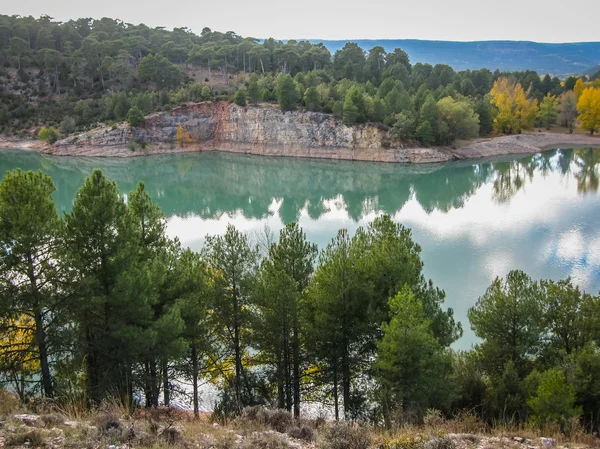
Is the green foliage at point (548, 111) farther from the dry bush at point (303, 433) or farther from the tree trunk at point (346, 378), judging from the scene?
the dry bush at point (303, 433)

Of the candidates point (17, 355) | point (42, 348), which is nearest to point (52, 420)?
point (42, 348)

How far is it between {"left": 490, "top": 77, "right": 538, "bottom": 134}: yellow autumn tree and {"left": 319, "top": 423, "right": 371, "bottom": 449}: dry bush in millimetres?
72642

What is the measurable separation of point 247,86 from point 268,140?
11.2m

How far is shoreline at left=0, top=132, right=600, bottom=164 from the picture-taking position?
6066 centimetres

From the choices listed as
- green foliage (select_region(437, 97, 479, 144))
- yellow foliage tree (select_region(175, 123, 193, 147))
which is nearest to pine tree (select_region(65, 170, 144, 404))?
green foliage (select_region(437, 97, 479, 144))

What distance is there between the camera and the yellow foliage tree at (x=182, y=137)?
70.6 metres

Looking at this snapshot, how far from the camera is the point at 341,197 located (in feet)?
145

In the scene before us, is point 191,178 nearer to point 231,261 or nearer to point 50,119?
point 50,119

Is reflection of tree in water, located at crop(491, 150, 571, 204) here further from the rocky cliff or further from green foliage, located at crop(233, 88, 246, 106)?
green foliage, located at crop(233, 88, 246, 106)

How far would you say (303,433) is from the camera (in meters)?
7.93

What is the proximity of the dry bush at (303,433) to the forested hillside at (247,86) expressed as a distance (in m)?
54.8

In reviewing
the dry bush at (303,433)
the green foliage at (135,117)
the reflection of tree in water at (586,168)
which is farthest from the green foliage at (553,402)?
the green foliage at (135,117)

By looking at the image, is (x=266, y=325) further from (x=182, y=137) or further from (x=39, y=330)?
(x=182, y=137)

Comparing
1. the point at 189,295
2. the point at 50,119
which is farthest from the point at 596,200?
the point at 50,119
